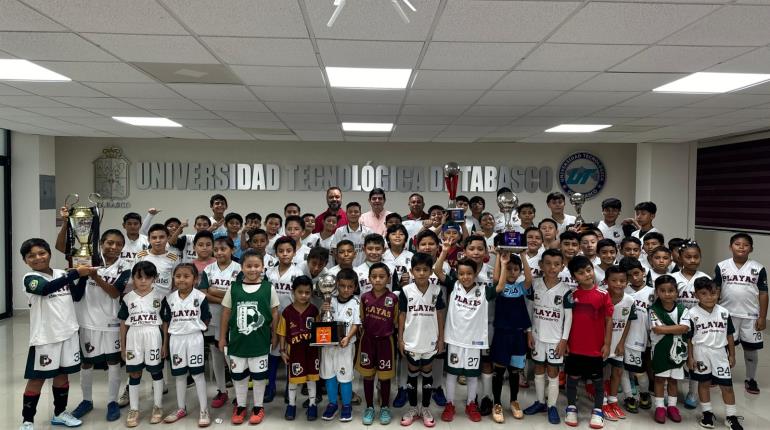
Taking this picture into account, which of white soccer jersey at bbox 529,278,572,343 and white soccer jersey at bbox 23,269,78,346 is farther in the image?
white soccer jersey at bbox 529,278,572,343

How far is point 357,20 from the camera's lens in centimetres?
238

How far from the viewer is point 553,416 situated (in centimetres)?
346

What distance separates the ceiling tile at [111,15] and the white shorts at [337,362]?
2283mm

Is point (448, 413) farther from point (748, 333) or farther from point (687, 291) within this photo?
point (748, 333)

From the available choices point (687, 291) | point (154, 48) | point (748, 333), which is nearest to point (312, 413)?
point (154, 48)

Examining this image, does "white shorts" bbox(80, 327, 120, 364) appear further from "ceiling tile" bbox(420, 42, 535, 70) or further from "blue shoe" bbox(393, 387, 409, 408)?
"ceiling tile" bbox(420, 42, 535, 70)

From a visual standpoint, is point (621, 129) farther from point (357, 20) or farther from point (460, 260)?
point (357, 20)

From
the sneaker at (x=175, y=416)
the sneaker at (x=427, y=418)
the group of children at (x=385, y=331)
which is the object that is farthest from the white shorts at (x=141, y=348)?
the sneaker at (x=427, y=418)

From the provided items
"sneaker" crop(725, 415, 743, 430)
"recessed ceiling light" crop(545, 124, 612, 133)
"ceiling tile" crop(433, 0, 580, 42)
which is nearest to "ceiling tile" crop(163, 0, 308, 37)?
"ceiling tile" crop(433, 0, 580, 42)

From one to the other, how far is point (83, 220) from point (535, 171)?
6621 mm

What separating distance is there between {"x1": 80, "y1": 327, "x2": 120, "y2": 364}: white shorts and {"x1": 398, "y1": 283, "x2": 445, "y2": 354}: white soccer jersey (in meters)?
→ 2.14

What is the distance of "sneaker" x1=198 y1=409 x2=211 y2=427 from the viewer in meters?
3.33

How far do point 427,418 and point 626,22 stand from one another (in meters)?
2.80

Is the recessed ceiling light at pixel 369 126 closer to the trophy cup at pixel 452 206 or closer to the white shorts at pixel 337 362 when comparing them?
the trophy cup at pixel 452 206
